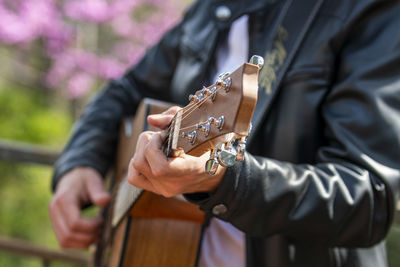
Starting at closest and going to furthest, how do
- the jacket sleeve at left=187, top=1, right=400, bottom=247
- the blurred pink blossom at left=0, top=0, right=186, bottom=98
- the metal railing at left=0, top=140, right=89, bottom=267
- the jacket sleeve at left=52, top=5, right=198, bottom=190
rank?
the jacket sleeve at left=187, top=1, right=400, bottom=247, the jacket sleeve at left=52, top=5, right=198, bottom=190, the metal railing at left=0, top=140, right=89, bottom=267, the blurred pink blossom at left=0, top=0, right=186, bottom=98

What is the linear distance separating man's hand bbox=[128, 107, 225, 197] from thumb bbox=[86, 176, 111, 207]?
2.25ft

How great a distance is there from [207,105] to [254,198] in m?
0.28

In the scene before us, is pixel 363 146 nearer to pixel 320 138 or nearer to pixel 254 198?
pixel 320 138

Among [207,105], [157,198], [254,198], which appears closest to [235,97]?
[207,105]

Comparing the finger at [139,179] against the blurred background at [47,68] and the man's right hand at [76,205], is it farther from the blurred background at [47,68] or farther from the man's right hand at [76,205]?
the blurred background at [47,68]

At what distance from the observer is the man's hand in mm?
731

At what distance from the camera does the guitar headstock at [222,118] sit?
59cm

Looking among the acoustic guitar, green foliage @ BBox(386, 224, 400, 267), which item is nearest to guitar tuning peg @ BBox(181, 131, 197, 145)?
the acoustic guitar

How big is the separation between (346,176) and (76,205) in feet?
3.18

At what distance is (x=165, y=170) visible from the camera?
73cm

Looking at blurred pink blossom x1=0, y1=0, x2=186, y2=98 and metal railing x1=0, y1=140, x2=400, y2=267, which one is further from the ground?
blurred pink blossom x1=0, y1=0, x2=186, y2=98

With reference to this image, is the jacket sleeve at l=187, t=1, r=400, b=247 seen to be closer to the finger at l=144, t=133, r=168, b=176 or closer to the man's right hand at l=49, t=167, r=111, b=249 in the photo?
the finger at l=144, t=133, r=168, b=176

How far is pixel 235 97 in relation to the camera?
598mm

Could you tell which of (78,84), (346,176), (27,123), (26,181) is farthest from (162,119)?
(78,84)
